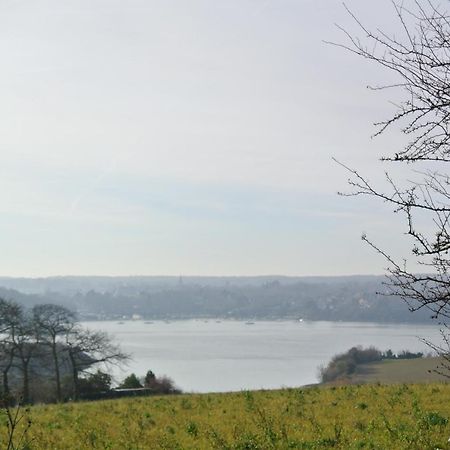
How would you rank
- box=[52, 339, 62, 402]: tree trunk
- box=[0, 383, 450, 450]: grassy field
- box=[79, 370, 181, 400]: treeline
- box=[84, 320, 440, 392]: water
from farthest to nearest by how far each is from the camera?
1. box=[84, 320, 440, 392]: water
2. box=[52, 339, 62, 402]: tree trunk
3. box=[79, 370, 181, 400]: treeline
4. box=[0, 383, 450, 450]: grassy field

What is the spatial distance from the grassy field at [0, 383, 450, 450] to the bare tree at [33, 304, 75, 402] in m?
19.1

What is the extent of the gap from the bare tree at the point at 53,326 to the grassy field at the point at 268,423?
19.1 metres

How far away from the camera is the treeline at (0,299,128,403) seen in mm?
33438

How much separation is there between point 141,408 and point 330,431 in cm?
706

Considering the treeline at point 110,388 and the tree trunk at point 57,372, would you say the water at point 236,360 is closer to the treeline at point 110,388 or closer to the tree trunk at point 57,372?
the tree trunk at point 57,372

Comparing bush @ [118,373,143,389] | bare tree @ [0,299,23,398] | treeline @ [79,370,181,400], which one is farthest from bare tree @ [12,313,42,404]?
bush @ [118,373,143,389]

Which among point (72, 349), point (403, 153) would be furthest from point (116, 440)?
point (72, 349)

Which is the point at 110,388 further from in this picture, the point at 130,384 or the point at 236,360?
the point at 236,360

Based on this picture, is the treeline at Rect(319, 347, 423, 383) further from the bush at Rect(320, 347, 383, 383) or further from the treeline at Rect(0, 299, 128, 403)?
the treeline at Rect(0, 299, 128, 403)

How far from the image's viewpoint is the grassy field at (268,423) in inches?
355

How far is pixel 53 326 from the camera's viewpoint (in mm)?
35875

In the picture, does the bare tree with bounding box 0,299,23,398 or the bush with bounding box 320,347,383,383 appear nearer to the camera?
the bare tree with bounding box 0,299,23,398

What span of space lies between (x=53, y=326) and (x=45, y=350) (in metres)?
1.50

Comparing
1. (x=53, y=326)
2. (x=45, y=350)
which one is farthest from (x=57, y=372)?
(x=53, y=326)
